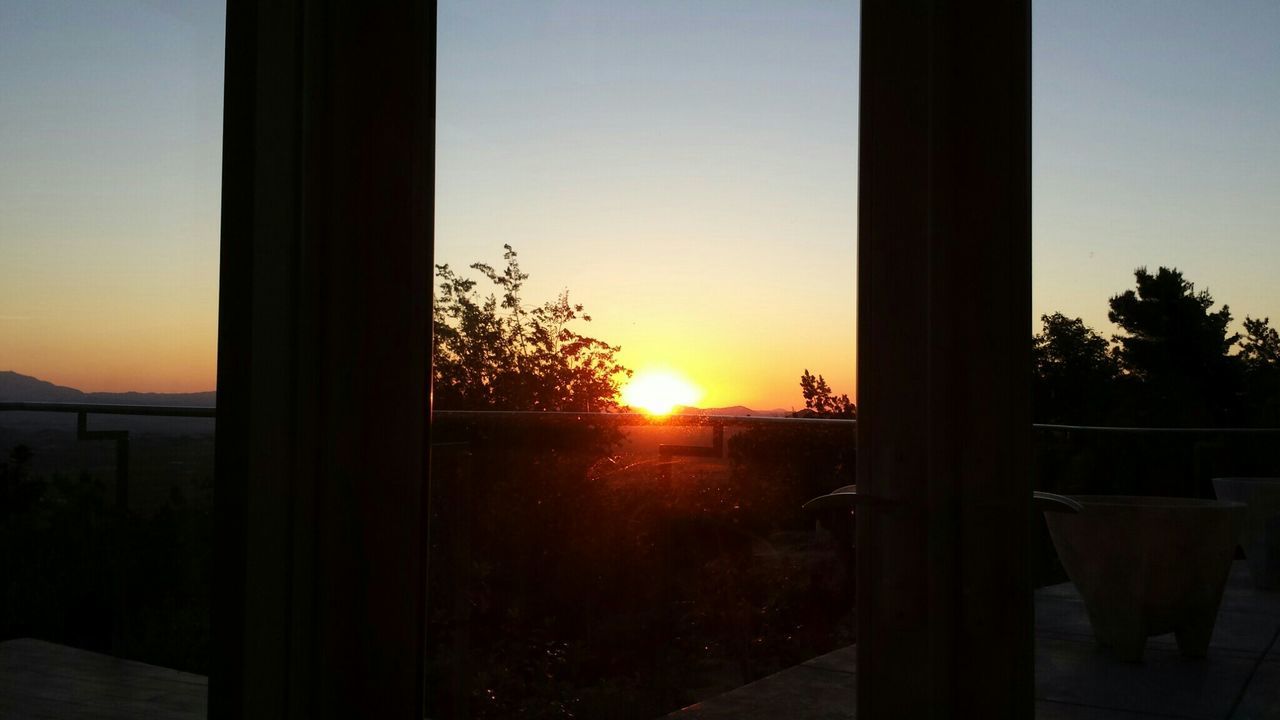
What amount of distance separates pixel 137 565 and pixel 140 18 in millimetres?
804

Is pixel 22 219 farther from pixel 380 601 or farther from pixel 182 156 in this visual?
pixel 380 601

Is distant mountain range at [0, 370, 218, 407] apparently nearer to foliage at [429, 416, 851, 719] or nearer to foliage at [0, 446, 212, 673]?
foliage at [0, 446, 212, 673]

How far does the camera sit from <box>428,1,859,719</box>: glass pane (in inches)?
97.7

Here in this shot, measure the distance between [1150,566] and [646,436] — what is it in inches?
63.1

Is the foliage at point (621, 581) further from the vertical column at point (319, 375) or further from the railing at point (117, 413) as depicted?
the vertical column at point (319, 375)

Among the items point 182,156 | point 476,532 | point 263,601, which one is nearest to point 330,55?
point 182,156

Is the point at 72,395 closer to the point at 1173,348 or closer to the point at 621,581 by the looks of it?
the point at 621,581

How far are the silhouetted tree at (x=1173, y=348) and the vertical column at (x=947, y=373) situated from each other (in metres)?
0.76

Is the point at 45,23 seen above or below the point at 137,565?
above

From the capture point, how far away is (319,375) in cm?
118

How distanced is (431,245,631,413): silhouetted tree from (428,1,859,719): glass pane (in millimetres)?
85

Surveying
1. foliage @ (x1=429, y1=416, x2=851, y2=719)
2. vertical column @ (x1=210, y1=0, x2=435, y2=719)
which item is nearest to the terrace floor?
foliage @ (x1=429, y1=416, x2=851, y2=719)

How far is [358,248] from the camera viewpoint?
119 centimetres

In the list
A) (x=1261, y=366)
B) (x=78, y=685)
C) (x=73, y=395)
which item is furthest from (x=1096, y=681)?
(x=73, y=395)
